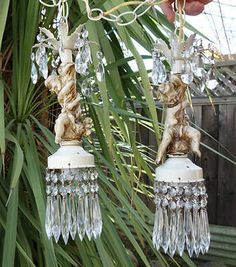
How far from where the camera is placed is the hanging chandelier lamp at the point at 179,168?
509 millimetres

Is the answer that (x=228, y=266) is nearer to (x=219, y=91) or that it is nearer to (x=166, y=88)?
(x=219, y=91)

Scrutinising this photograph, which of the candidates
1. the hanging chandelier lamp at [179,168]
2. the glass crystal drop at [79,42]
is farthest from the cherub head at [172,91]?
the glass crystal drop at [79,42]

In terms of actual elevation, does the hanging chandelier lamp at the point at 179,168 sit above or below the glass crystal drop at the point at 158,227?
above

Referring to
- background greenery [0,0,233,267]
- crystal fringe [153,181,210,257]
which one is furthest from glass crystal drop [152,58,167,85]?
background greenery [0,0,233,267]

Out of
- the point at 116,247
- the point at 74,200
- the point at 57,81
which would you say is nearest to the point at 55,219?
the point at 74,200

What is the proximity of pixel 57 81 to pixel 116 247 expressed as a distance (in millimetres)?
441

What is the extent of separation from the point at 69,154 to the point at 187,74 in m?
0.15

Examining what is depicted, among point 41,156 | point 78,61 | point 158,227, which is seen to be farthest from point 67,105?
point 41,156

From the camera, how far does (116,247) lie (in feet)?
3.02

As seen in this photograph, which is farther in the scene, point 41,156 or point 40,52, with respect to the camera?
point 41,156

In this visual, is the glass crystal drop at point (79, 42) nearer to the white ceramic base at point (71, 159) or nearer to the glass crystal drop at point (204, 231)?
the white ceramic base at point (71, 159)

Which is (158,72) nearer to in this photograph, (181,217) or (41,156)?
(181,217)

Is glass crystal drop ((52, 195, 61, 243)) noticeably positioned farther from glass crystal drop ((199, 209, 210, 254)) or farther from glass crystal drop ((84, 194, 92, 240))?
glass crystal drop ((199, 209, 210, 254))

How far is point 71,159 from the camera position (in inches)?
21.5
